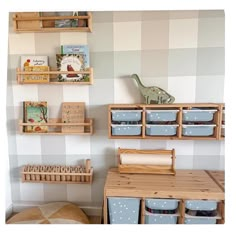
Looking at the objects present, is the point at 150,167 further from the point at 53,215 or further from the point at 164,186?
the point at 53,215

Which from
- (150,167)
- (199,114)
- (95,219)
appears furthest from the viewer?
(95,219)

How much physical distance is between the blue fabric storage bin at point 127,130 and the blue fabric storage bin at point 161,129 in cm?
9

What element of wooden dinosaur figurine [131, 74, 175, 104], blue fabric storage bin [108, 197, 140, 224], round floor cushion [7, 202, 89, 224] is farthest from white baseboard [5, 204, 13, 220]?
wooden dinosaur figurine [131, 74, 175, 104]

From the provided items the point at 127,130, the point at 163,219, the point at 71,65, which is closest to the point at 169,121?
the point at 127,130

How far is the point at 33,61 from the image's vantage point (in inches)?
59.2

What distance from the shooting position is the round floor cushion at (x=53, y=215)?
1380 mm

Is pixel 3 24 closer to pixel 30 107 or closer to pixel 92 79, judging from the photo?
pixel 92 79

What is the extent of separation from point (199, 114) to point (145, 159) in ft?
1.70

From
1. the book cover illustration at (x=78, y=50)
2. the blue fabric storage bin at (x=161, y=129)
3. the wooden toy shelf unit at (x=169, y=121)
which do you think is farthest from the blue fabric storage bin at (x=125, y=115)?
the book cover illustration at (x=78, y=50)

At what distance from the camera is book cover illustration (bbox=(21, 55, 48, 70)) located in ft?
4.92

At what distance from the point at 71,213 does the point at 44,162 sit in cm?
47

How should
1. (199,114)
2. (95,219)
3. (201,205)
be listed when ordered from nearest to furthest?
(201,205) < (199,114) < (95,219)

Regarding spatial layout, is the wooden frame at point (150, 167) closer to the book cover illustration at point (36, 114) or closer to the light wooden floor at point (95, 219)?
the light wooden floor at point (95, 219)
